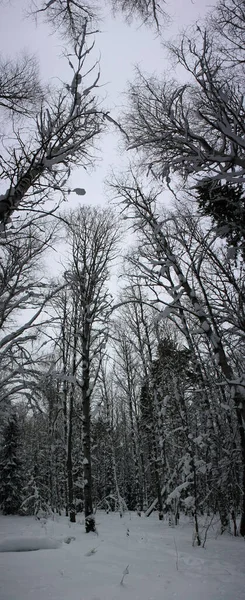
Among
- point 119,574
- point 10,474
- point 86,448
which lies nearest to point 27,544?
point 86,448

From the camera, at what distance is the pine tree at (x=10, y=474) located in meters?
22.1

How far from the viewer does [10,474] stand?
2269 cm

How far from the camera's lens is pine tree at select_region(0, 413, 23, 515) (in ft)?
72.6

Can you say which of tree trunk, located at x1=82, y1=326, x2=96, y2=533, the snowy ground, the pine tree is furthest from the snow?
the pine tree

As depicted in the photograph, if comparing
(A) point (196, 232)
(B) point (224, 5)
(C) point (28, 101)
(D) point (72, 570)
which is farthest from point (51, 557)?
(B) point (224, 5)

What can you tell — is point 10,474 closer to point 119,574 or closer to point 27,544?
point 27,544

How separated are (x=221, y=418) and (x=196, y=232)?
22.5 feet

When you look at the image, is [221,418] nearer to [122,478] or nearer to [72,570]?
[72,570]

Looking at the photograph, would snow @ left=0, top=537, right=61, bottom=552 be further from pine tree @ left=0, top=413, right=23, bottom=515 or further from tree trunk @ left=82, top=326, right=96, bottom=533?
pine tree @ left=0, top=413, right=23, bottom=515

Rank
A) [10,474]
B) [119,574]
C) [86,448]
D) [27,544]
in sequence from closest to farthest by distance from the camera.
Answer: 1. [119,574]
2. [27,544]
3. [86,448]
4. [10,474]

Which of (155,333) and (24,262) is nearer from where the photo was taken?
(24,262)

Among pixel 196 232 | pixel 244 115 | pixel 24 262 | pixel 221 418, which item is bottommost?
pixel 221 418

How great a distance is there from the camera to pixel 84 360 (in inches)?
306

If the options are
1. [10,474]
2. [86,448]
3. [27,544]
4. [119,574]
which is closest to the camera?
[119,574]
